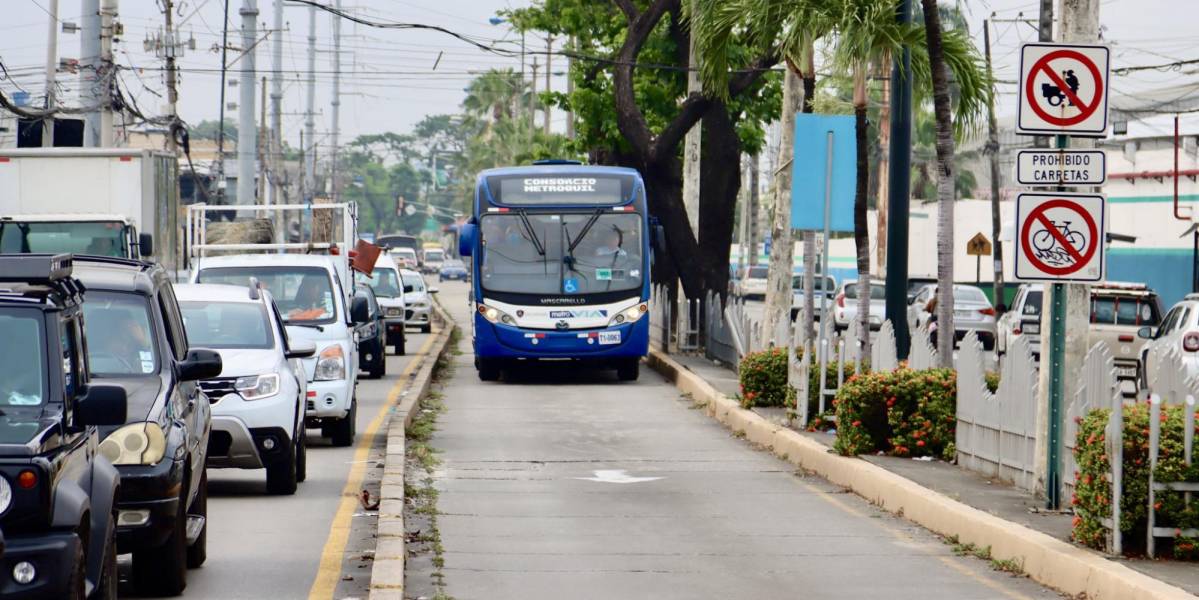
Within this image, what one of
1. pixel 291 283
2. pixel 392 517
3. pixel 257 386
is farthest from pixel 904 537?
pixel 291 283

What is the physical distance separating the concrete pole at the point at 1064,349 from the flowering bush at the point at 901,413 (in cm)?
283

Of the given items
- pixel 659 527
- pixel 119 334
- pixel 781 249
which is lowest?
pixel 659 527

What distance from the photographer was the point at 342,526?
39.4 feet

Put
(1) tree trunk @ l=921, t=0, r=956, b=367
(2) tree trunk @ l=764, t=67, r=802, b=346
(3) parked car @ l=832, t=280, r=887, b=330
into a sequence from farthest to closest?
(3) parked car @ l=832, t=280, r=887, b=330 < (2) tree trunk @ l=764, t=67, r=802, b=346 < (1) tree trunk @ l=921, t=0, r=956, b=367

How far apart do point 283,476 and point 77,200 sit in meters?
13.7

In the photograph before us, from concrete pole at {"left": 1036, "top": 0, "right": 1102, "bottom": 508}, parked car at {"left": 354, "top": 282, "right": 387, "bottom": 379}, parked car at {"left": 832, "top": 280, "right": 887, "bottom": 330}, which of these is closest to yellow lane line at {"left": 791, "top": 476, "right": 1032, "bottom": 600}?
concrete pole at {"left": 1036, "top": 0, "right": 1102, "bottom": 508}

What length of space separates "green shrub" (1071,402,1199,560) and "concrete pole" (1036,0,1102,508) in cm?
176

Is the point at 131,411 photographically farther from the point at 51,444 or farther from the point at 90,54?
the point at 90,54

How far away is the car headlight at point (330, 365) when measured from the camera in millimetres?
17172

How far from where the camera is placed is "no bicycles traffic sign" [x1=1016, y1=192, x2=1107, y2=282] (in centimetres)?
1107

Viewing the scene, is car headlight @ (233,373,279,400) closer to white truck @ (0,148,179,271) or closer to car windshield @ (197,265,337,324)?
car windshield @ (197,265,337,324)

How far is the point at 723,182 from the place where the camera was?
35.9 m

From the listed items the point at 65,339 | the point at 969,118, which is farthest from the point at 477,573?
the point at 969,118

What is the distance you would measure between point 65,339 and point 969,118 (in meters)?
11.9
